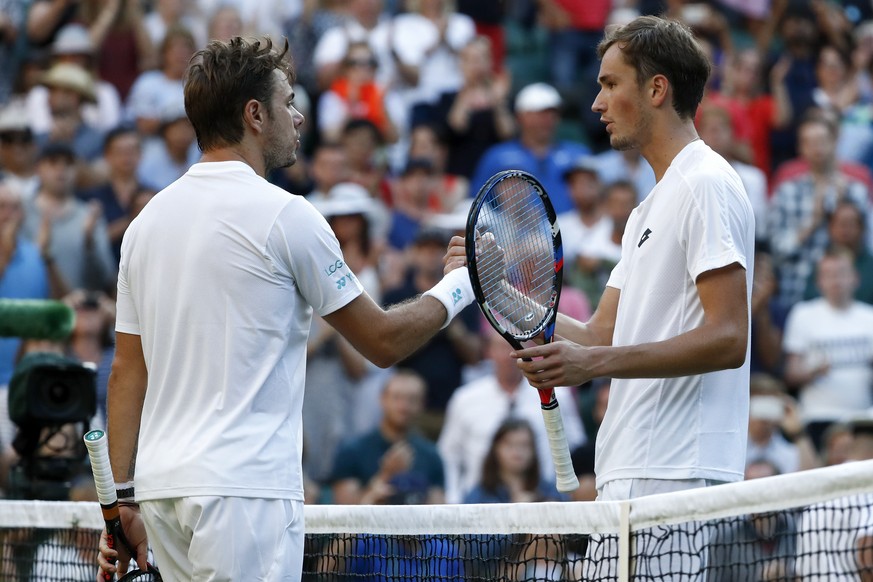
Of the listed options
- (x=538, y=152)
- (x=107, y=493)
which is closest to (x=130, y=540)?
(x=107, y=493)

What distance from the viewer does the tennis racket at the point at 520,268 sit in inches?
162

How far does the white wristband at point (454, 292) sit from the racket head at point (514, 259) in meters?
0.05

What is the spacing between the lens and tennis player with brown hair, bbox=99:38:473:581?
12.0ft

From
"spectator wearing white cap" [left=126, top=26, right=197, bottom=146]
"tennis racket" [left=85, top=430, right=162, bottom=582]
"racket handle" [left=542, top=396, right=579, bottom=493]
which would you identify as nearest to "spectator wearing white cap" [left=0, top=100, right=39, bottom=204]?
"spectator wearing white cap" [left=126, top=26, right=197, bottom=146]

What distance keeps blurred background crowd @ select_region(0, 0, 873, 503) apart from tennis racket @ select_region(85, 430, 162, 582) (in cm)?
351

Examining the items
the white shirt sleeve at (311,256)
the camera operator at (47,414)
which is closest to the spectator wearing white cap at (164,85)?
the camera operator at (47,414)

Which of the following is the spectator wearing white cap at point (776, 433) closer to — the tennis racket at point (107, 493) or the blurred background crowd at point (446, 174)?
the blurred background crowd at point (446, 174)

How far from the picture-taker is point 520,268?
175 inches

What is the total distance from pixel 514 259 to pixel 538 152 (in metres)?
7.05

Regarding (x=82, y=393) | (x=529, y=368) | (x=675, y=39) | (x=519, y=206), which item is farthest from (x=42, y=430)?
(x=675, y=39)

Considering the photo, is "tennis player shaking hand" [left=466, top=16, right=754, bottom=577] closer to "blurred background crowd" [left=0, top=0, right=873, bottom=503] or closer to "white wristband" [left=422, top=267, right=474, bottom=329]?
"white wristband" [left=422, top=267, right=474, bottom=329]

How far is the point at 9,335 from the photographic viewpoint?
6.26 m

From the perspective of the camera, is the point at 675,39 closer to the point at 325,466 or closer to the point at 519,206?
the point at 519,206

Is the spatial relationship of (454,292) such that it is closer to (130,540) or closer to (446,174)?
(130,540)
